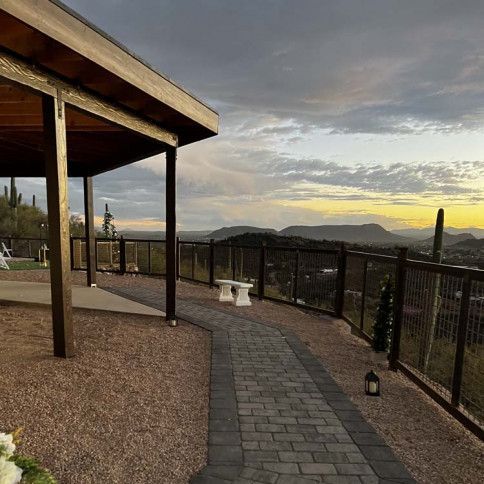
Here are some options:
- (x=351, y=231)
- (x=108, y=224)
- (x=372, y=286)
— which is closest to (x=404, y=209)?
(x=372, y=286)

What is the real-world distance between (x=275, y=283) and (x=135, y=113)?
213 inches

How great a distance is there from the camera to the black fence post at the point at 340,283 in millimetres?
7043

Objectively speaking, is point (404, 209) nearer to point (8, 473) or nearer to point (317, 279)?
point (317, 279)

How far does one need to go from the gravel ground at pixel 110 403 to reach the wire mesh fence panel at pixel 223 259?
15.6ft

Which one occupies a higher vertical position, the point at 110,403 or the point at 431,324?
the point at 431,324

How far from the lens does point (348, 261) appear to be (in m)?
6.94

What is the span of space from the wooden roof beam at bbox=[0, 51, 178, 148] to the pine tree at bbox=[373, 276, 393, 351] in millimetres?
4124

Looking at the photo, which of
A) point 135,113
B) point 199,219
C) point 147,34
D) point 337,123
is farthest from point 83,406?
point 199,219

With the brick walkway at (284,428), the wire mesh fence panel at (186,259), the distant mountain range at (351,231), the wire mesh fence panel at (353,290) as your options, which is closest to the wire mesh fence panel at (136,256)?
the wire mesh fence panel at (186,259)

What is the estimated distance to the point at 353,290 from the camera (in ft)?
22.6

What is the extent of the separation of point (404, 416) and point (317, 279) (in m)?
4.58

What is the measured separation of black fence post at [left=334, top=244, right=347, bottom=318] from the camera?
704 cm

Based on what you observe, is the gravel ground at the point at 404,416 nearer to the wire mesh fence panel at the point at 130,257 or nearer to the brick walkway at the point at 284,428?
the brick walkway at the point at 284,428

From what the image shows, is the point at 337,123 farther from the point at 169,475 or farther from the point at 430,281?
the point at 169,475
